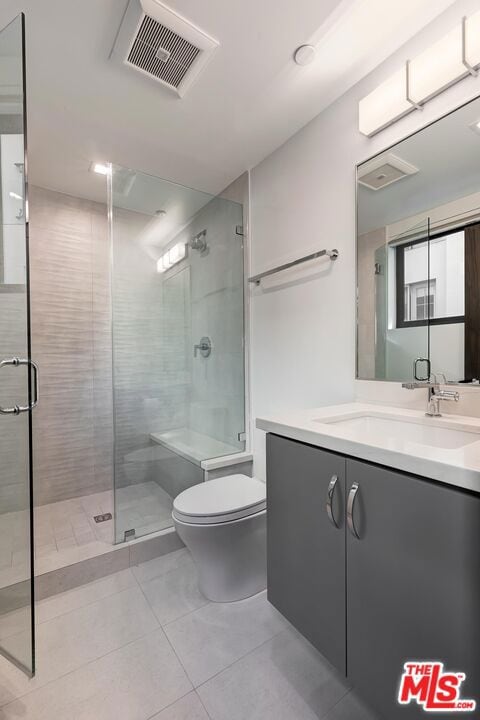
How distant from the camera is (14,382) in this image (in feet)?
3.98

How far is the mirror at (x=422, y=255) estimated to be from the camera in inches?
46.4

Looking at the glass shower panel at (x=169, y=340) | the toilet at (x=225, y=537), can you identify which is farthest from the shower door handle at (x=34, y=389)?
the glass shower panel at (x=169, y=340)

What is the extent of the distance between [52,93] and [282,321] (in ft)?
5.17

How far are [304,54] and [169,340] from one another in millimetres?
1588

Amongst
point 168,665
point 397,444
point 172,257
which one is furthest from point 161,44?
point 168,665

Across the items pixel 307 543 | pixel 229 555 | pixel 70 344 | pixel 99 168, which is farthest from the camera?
pixel 70 344

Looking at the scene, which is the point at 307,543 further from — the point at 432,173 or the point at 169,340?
the point at 169,340

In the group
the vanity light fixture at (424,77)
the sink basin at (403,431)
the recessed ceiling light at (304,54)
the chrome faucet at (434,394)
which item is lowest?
the sink basin at (403,431)

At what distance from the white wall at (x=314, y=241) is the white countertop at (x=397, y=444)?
369 mm

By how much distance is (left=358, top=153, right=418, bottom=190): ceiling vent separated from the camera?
4.51 feet

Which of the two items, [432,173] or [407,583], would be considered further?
[432,173]

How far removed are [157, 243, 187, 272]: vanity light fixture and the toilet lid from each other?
1386mm

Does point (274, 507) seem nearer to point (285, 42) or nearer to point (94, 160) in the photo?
point (285, 42)

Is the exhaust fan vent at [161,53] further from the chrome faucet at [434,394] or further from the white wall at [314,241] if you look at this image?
Answer: the chrome faucet at [434,394]
